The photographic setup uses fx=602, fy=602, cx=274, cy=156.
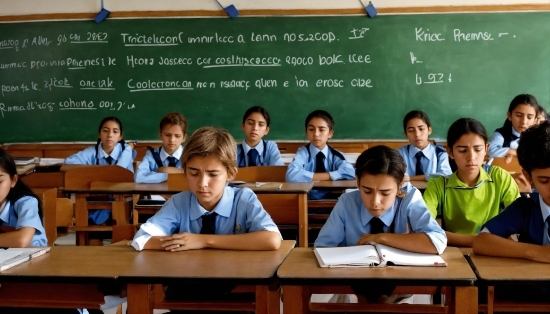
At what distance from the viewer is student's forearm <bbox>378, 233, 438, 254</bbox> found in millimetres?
1829

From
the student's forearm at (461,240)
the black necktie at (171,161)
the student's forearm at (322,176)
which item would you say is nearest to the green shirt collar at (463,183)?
the student's forearm at (461,240)

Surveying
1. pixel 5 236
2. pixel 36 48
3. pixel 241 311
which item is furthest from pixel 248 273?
pixel 36 48

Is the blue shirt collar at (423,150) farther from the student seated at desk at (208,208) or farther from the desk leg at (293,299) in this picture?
the desk leg at (293,299)

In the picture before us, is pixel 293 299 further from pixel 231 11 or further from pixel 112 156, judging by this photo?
pixel 231 11

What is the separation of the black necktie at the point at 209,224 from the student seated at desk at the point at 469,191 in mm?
948

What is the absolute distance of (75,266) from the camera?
1756 mm

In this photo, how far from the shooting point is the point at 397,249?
6.05 feet

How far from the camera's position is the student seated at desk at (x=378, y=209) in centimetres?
204

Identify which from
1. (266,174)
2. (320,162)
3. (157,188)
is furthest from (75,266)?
(320,162)

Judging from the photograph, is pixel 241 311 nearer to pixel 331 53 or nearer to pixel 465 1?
pixel 331 53

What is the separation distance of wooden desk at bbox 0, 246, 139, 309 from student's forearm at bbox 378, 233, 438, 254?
79 cm

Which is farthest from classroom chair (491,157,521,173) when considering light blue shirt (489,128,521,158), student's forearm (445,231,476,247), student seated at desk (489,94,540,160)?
student's forearm (445,231,476,247)

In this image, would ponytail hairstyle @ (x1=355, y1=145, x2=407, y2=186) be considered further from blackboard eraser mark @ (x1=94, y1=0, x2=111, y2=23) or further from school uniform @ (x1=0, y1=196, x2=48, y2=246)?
blackboard eraser mark @ (x1=94, y1=0, x2=111, y2=23)

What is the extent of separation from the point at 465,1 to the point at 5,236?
4409 millimetres
